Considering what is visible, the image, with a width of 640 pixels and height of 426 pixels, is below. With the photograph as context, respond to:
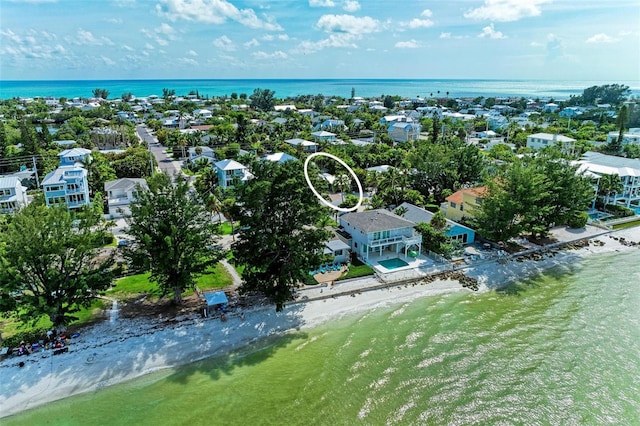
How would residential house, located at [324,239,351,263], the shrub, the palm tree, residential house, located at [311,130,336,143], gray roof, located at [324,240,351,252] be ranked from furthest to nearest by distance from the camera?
residential house, located at [311,130,336,143], the palm tree, the shrub, residential house, located at [324,239,351,263], gray roof, located at [324,240,351,252]

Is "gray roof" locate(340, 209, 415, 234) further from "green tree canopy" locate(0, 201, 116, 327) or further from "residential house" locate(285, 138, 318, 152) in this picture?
"residential house" locate(285, 138, 318, 152)

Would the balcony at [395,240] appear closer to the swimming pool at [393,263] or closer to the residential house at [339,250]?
the swimming pool at [393,263]

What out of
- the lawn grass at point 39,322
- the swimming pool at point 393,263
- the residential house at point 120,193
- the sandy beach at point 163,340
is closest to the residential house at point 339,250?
the swimming pool at point 393,263

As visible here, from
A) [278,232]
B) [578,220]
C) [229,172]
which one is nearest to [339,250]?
[278,232]

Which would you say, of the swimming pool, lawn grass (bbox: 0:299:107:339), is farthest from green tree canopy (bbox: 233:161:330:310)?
lawn grass (bbox: 0:299:107:339)

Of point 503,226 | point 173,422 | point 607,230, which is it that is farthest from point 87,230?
point 607,230

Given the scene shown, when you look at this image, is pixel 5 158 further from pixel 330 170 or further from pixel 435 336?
pixel 435 336
